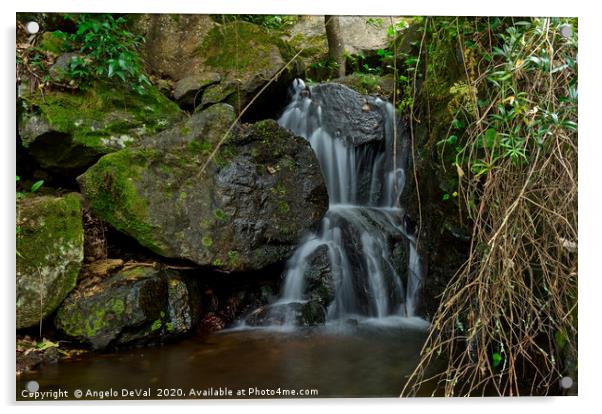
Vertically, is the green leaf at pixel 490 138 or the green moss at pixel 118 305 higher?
the green leaf at pixel 490 138

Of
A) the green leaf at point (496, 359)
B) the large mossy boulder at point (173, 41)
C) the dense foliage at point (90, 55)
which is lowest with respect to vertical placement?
the green leaf at point (496, 359)

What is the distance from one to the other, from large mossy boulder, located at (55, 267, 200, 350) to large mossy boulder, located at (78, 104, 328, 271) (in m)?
0.19

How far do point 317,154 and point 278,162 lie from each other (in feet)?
1.93

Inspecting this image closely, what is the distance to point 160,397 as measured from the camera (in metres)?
2.21

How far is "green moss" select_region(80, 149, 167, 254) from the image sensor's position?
2.87m

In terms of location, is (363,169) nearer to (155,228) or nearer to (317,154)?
(317,154)

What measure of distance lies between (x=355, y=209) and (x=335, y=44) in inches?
46.0

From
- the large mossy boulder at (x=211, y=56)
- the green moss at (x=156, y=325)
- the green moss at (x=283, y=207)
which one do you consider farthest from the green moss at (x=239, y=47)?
the green moss at (x=156, y=325)

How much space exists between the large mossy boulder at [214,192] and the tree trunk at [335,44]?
2.28 feet

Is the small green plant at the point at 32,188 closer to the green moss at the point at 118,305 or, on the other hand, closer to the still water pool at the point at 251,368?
the green moss at the point at 118,305

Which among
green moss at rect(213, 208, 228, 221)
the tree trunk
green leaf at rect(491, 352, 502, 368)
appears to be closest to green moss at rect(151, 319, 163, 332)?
green moss at rect(213, 208, 228, 221)

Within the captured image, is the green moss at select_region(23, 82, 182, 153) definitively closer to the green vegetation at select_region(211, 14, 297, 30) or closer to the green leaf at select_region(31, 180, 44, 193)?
the green leaf at select_region(31, 180, 44, 193)

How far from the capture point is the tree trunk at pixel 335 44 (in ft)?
9.80

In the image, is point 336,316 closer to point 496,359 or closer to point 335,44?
point 496,359
